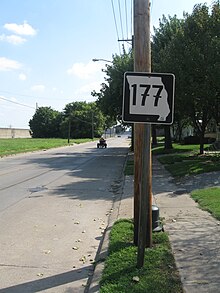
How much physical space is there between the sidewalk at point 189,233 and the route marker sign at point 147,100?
193 centimetres

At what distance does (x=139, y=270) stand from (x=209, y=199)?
5.82 meters

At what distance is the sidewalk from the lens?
4887 mm

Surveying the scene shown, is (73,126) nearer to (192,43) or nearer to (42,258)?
(192,43)

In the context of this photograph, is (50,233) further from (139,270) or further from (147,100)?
(147,100)

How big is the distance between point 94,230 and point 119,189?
6.35 meters

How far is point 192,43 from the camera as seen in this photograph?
19.7m

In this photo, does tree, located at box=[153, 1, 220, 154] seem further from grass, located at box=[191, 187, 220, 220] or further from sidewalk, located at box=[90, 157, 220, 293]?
grass, located at box=[191, 187, 220, 220]

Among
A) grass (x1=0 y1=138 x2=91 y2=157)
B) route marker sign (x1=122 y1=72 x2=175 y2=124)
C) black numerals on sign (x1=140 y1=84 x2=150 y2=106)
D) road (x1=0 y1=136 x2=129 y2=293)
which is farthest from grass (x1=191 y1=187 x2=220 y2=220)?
grass (x1=0 y1=138 x2=91 y2=157)

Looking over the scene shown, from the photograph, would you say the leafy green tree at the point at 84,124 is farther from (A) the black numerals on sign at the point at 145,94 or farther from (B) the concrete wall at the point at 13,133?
(A) the black numerals on sign at the point at 145,94

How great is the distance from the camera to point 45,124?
153250 mm

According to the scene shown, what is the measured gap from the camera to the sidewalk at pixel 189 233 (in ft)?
16.0

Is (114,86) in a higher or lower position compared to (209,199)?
higher

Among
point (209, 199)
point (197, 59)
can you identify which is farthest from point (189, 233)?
point (197, 59)

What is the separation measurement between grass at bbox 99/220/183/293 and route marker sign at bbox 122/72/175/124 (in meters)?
1.86
